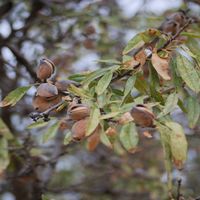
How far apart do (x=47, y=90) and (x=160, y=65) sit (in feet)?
0.76

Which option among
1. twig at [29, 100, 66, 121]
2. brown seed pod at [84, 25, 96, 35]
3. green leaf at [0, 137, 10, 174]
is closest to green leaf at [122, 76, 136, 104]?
twig at [29, 100, 66, 121]

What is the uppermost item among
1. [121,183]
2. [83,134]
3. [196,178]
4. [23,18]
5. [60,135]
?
[83,134]

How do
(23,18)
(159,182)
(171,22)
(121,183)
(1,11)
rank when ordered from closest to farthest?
1. (171,22)
2. (1,11)
3. (23,18)
4. (159,182)
5. (121,183)

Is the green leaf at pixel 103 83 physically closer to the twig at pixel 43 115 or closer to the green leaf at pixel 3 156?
the twig at pixel 43 115

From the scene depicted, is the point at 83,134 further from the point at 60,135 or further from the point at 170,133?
the point at 60,135

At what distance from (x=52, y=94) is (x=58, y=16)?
1.10 metres

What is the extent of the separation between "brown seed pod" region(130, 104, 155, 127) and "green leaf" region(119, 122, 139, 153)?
0.25ft

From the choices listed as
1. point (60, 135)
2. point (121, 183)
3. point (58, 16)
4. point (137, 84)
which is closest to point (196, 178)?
point (121, 183)

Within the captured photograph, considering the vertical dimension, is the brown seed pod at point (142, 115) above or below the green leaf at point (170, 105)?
above

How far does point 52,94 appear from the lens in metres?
0.88

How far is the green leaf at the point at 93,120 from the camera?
761 mm

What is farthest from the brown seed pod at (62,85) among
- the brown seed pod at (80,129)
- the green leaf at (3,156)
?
the green leaf at (3,156)

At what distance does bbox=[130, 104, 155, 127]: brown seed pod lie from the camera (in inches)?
29.9

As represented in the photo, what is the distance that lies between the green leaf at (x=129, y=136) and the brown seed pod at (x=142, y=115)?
76 millimetres
